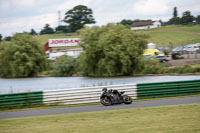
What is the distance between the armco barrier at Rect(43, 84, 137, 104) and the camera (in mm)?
16172

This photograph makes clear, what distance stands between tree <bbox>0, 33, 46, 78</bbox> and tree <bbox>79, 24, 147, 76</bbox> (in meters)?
8.00

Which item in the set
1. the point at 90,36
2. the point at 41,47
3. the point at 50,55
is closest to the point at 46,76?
the point at 41,47

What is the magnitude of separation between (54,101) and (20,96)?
166 centimetres

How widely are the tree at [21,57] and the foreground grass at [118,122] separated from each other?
35.2 metres

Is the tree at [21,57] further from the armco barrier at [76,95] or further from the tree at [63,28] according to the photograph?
the tree at [63,28]

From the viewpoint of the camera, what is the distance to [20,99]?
A: 1589cm

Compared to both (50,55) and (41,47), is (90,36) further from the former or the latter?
(50,55)

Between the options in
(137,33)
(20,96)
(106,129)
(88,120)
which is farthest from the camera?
(137,33)

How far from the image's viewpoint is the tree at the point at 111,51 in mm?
39531

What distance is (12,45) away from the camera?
1902 inches

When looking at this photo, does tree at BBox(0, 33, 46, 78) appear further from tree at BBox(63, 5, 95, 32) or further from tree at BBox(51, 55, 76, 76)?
tree at BBox(63, 5, 95, 32)

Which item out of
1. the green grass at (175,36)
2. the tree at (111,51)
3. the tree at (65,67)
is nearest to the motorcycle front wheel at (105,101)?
the tree at (111,51)

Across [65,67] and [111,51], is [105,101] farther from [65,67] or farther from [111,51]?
[65,67]

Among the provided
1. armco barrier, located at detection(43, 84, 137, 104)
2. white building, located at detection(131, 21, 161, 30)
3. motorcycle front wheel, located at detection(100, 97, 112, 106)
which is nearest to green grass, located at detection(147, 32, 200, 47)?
white building, located at detection(131, 21, 161, 30)
